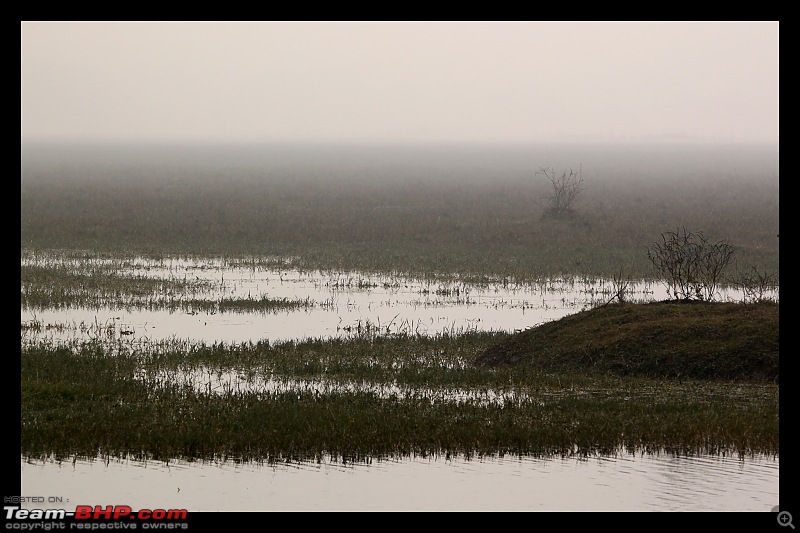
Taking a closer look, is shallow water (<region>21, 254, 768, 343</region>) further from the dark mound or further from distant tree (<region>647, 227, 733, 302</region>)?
the dark mound

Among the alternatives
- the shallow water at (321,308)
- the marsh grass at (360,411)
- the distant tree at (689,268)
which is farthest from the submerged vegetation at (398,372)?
the distant tree at (689,268)

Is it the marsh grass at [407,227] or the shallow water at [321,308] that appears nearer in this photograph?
the shallow water at [321,308]

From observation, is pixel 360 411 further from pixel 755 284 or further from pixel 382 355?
pixel 755 284

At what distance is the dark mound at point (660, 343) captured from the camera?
606 inches

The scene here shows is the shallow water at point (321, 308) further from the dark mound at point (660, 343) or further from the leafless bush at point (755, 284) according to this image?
the dark mound at point (660, 343)

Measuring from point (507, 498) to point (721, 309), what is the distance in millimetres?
8130

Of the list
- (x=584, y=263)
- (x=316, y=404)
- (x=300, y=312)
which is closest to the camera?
(x=316, y=404)

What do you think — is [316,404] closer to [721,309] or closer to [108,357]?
[108,357]
